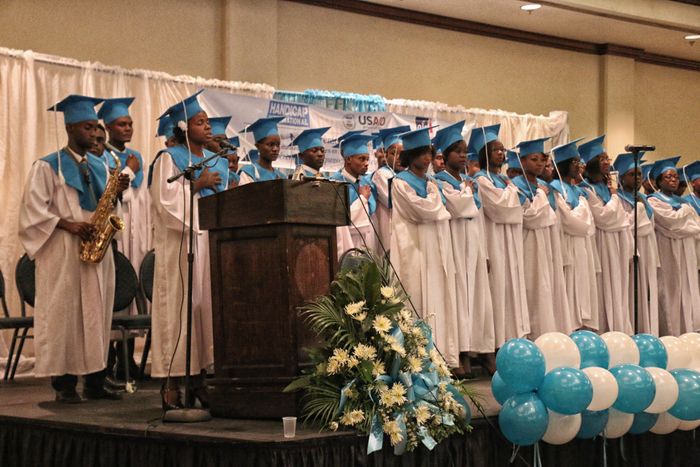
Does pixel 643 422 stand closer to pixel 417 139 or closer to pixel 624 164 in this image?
pixel 417 139

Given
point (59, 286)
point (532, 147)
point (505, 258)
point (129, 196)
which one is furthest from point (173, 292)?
point (532, 147)

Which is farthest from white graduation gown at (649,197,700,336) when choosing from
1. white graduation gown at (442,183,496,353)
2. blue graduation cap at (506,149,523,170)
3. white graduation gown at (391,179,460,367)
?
white graduation gown at (391,179,460,367)

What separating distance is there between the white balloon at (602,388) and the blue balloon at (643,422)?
0.51 metres

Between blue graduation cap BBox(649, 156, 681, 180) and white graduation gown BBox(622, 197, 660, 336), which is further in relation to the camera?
blue graduation cap BBox(649, 156, 681, 180)

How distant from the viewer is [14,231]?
9.70 metres

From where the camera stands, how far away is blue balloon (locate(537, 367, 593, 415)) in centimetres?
550

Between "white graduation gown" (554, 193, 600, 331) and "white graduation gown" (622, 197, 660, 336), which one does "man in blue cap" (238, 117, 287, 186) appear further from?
"white graduation gown" (622, 197, 660, 336)

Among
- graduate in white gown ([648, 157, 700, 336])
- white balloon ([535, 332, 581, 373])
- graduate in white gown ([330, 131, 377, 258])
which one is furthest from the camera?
graduate in white gown ([648, 157, 700, 336])

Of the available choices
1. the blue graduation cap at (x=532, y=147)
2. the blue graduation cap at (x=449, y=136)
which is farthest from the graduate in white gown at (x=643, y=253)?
the blue graduation cap at (x=449, y=136)

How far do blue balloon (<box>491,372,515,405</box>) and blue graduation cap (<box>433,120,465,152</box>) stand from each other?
8.97 ft

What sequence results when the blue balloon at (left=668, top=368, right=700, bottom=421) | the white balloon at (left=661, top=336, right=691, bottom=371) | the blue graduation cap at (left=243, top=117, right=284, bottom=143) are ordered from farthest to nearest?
the blue graduation cap at (left=243, top=117, right=284, bottom=143)
the white balloon at (left=661, top=336, right=691, bottom=371)
the blue balloon at (left=668, top=368, right=700, bottom=421)

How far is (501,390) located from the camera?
19.1 ft

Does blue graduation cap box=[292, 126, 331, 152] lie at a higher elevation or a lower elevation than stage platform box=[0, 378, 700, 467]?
higher

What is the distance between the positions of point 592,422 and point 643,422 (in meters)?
0.49
